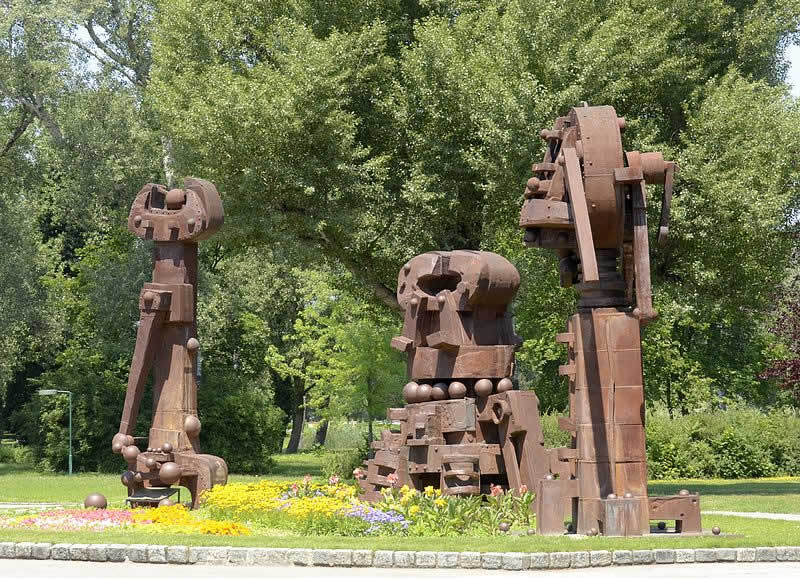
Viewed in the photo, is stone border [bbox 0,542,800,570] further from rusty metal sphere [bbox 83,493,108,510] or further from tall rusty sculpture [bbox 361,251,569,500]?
rusty metal sphere [bbox 83,493,108,510]

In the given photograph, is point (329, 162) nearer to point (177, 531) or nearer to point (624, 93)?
point (624, 93)

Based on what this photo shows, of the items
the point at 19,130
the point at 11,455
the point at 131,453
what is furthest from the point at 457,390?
the point at 11,455

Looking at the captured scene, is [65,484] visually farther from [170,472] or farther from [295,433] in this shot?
[295,433]

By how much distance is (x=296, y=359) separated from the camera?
4938cm

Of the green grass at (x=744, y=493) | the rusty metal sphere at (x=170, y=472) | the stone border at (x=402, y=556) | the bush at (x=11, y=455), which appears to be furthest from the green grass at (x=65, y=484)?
the green grass at (x=744, y=493)

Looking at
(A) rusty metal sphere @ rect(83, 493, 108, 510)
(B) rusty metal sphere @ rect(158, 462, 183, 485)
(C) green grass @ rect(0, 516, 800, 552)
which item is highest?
(B) rusty metal sphere @ rect(158, 462, 183, 485)

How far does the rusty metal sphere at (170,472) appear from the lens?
19.2 m

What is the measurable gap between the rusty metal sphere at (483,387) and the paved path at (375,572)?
5749mm

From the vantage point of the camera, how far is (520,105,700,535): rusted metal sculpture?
1541 cm

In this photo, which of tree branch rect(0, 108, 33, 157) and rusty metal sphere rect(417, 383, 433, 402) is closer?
rusty metal sphere rect(417, 383, 433, 402)

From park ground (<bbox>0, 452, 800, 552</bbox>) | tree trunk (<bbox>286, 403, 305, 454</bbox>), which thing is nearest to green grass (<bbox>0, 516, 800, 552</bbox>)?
park ground (<bbox>0, 452, 800, 552</bbox>)

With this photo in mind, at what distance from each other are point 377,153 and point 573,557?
18883mm

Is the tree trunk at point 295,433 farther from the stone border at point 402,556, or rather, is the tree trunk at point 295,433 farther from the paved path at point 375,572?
the paved path at point 375,572

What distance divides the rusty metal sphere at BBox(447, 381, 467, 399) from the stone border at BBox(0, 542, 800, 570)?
5660 mm
